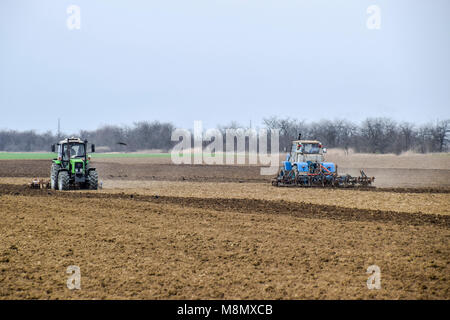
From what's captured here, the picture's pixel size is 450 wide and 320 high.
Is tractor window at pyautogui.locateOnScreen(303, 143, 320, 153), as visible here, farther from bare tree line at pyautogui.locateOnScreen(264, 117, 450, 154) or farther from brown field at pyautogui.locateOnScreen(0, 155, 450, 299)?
bare tree line at pyautogui.locateOnScreen(264, 117, 450, 154)

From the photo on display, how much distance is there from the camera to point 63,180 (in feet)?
68.9

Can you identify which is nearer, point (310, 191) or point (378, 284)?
point (378, 284)

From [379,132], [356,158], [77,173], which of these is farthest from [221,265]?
[379,132]

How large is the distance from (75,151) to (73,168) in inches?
38.6

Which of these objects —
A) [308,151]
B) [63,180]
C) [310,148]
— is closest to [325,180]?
[308,151]

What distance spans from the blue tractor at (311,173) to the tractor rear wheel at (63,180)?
10967 mm

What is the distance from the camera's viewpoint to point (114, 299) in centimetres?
650

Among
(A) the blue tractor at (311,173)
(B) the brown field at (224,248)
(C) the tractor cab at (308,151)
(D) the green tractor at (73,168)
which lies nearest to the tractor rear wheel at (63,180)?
A: (D) the green tractor at (73,168)

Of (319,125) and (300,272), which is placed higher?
(319,125)

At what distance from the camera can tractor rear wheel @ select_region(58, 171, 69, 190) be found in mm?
21016

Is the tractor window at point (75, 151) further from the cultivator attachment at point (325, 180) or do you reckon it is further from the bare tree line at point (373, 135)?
the bare tree line at point (373, 135)
